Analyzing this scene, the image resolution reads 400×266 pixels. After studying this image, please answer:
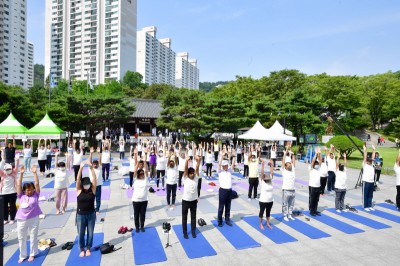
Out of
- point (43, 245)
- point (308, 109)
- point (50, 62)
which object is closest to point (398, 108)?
point (308, 109)

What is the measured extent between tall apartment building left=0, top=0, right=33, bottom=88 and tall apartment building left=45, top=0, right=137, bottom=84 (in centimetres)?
793

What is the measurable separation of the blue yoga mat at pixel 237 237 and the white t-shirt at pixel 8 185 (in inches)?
224

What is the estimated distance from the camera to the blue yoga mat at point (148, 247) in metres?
5.99

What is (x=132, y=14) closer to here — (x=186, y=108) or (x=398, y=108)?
(x=186, y=108)

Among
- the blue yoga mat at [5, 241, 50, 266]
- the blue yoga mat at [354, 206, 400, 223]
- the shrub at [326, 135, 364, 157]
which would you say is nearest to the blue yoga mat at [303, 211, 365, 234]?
the blue yoga mat at [354, 206, 400, 223]

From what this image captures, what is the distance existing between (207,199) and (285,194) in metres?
3.64

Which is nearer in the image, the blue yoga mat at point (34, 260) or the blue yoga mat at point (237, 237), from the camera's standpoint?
the blue yoga mat at point (34, 260)

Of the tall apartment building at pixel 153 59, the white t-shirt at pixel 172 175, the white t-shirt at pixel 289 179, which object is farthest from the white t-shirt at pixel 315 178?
the tall apartment building at pixel 153 59

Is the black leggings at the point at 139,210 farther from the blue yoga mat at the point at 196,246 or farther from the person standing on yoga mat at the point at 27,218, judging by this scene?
the person standing on yoga mat at the point at 27,218

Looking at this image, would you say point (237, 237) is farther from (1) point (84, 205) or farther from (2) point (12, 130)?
(2) point (12, 130)

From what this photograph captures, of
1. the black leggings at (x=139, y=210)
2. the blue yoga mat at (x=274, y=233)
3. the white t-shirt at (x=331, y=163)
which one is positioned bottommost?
the blue yoga mat at (x=274, y=233)

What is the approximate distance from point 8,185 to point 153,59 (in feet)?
462

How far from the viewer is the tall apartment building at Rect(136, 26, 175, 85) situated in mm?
132000

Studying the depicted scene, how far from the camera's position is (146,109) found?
49.7 m
